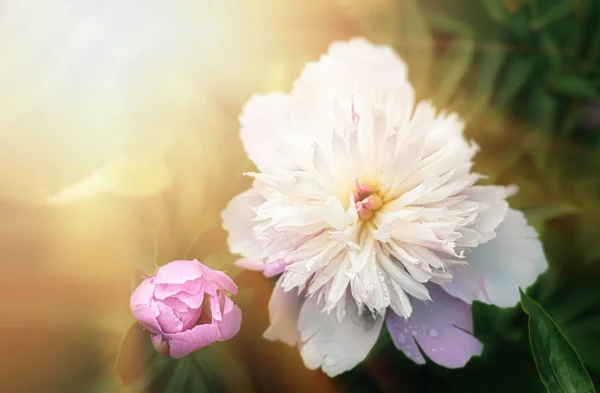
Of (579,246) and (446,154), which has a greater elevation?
(446,154)

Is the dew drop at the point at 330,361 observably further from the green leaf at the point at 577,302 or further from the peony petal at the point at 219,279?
the green leaf at the point at 577,302

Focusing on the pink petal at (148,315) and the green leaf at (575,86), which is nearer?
the pink petal at (148,315)

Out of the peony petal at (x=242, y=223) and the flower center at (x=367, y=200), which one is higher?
the flower center at (x=367, y=200)

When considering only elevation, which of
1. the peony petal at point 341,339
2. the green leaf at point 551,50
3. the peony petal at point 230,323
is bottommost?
the peony petal at point 341,339

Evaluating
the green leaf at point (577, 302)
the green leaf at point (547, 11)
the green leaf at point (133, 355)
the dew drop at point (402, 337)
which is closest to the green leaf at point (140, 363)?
the green leaf at point (133, 355)

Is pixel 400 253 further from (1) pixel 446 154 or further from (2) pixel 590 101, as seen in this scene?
(2) pixel 590 101

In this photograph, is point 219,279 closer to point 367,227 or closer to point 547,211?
point 367,227

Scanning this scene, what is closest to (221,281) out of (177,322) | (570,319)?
(177,322)

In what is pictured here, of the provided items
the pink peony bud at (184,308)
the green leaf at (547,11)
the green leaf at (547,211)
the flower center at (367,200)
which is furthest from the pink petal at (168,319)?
the green leaf at (547,11)
